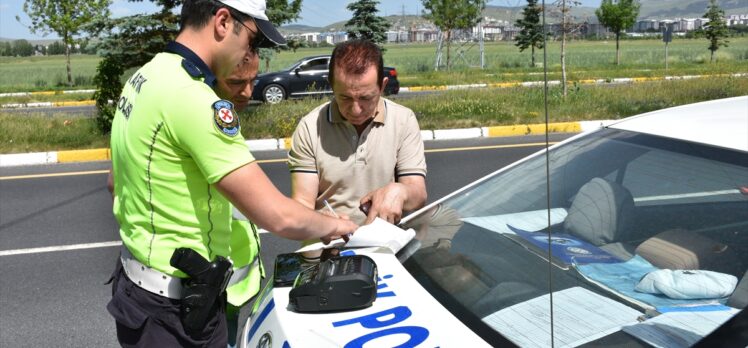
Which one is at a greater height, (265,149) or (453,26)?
(453,26)

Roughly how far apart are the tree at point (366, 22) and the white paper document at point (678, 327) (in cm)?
2311

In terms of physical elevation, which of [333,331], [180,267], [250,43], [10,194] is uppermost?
[250,43]

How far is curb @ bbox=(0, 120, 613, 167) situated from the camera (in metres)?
9.40

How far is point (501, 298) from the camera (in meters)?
1.96

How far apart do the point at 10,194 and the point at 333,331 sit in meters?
6.66

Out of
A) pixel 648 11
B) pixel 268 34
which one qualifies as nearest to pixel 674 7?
pixel 648 11

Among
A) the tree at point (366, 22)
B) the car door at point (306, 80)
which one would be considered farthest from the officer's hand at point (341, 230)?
the tree at point (366, 22)

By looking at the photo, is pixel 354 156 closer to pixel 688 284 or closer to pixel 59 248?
pixel 688 284

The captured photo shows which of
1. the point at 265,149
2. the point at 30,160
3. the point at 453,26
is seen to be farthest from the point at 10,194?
the point at 453,26

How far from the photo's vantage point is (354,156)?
2695 millimetres

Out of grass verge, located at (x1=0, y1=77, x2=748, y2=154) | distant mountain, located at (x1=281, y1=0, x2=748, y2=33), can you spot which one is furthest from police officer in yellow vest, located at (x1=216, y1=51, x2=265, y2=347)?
grass verge, located at (x1=0, y1=77, x2=748, y2=154)

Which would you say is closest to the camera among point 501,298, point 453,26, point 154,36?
point 501,298

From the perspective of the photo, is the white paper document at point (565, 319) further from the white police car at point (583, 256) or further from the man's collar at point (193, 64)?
the man's collar at point (193, 64)

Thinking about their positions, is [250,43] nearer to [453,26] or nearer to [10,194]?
[10,194]
